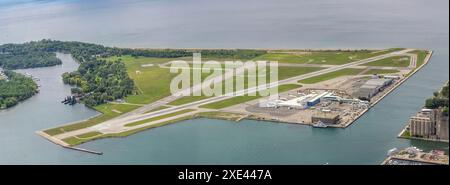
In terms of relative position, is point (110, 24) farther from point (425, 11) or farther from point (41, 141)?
point (41, 141)

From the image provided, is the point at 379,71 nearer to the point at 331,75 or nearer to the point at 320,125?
the point at 331,75

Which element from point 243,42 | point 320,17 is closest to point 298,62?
point 243,42

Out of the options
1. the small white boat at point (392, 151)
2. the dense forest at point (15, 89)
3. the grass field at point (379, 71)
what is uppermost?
the grass field at point (379, 71)

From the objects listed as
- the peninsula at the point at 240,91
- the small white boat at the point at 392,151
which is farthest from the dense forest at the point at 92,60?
the small white boat at the point at 392,151

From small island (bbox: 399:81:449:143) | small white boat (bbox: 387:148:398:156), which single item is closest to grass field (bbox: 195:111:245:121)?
small island (bbox: 399:81:449:143)

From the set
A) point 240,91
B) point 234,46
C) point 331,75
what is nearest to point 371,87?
point 331,75

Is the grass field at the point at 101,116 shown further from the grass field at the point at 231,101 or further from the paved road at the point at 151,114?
the grass field at the point at 231,101
